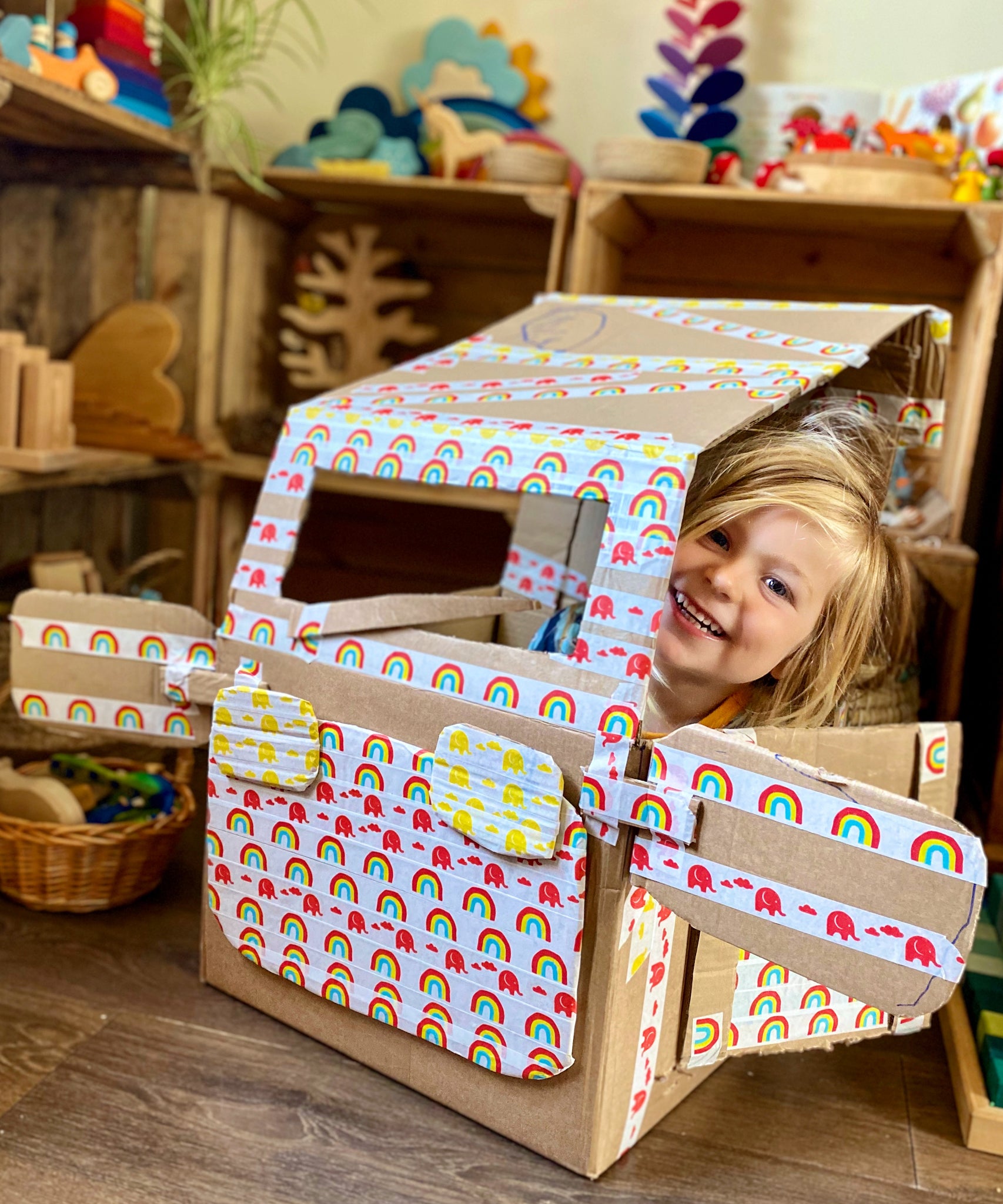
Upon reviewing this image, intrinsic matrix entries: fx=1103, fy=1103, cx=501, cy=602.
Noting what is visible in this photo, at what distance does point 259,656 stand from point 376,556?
126 cm

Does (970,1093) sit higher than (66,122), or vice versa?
(66,122)

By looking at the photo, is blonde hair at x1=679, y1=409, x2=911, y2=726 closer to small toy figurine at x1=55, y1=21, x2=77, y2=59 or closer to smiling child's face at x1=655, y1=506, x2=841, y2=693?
smiling child's face at x1=655, y1=506, x2=841, y2=693

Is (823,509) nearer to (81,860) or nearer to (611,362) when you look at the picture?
(611,362)

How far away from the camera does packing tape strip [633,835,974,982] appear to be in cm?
68

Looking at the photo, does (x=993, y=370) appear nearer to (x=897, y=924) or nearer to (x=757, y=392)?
(x=757, y=392)

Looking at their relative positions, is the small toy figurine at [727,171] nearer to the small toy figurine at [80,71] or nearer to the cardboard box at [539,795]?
the cardboard box at [539,795]

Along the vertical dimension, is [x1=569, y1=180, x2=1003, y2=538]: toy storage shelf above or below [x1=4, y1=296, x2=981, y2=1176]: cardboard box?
above

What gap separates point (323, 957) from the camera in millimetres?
972

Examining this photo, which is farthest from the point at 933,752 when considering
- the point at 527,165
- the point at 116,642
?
the point at 527,165

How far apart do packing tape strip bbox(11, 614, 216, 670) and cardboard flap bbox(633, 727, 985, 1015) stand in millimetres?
470

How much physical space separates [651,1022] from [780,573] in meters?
0.38

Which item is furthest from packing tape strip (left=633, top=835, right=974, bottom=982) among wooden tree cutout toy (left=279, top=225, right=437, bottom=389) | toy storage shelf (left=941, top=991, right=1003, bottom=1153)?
wooden tree cutout toy (left=279, top=225, right=437, bottom=389)

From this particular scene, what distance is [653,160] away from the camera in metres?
1.60

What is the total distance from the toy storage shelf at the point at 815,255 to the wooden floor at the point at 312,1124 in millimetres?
876
